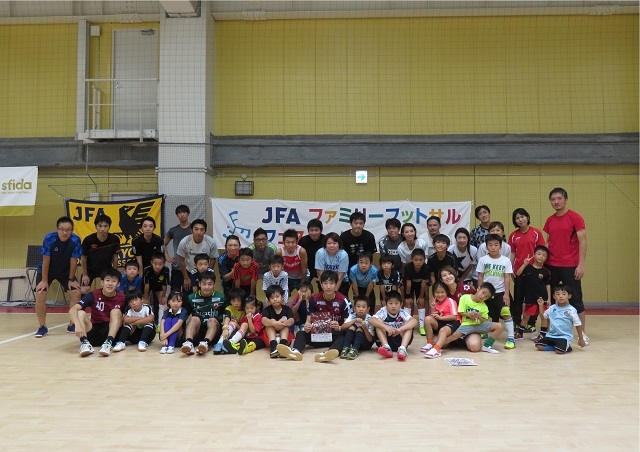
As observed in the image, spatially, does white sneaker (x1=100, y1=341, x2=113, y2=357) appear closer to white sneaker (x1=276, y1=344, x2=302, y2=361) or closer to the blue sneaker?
the blue sneaker

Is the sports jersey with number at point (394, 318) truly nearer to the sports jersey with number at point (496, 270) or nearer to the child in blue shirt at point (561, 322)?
the sports jersey with number at point (496, 270)

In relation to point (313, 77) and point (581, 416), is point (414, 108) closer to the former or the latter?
point (313, 77)

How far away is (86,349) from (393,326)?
289cm

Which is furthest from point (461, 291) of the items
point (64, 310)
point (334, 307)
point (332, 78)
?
point (64, 310)

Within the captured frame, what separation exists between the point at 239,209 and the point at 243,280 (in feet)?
7.86

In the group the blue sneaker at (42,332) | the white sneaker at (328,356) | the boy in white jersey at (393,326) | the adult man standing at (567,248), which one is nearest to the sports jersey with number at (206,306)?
the white sneaker at (328,356)

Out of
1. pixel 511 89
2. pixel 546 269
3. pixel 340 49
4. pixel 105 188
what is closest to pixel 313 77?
pixel 340 49

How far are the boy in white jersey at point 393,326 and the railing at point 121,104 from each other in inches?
212

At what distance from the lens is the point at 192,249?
619cm

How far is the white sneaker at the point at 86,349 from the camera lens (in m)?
4.73

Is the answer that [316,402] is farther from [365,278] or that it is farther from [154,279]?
[154,279]

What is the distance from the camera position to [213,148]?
8328 millimetres

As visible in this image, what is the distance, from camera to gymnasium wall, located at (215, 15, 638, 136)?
831 cm

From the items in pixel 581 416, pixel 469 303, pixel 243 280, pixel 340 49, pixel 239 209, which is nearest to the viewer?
pixel 581 416
